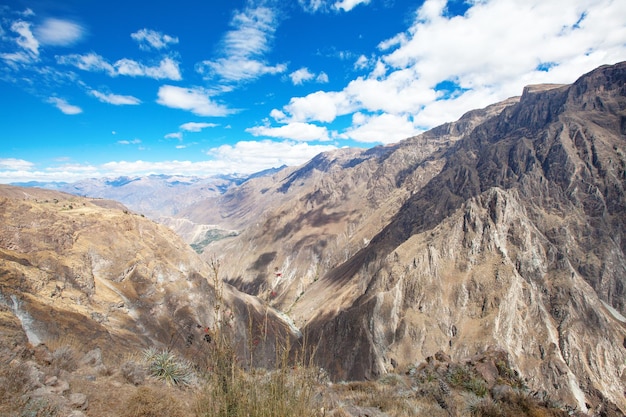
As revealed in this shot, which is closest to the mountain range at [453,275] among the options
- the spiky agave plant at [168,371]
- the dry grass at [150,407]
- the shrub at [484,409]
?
the spiky agave plant at [168,371]

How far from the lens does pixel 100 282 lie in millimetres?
50594

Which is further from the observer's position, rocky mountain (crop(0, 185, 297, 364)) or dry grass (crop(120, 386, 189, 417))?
rocky mountain (crop(0, 185, 297, 364))

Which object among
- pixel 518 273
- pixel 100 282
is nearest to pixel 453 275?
pixel 518 273

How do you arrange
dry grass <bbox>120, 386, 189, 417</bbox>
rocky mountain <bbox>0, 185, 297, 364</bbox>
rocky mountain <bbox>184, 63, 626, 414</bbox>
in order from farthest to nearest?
rocky mountain <bbox>184, 63, 626, 414</bbox> → rocky mountain <bbox>0, 185, 297, 364</bbox> → dry grass <bbox>120, 386, 189, 417</bbox>

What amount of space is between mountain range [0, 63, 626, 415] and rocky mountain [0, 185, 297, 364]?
268 millimetres

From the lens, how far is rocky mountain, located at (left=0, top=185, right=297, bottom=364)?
30.7m

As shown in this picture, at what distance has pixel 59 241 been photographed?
47750mm

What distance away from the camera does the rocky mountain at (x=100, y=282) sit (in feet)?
101

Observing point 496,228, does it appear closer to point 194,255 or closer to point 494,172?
point 494,172

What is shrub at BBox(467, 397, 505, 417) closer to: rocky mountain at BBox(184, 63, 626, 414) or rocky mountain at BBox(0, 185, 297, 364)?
rocky mountain at BBox(0, 185, 297, 364)

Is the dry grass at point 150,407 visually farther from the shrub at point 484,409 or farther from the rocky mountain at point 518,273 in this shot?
the rocky mountain at point 518,273

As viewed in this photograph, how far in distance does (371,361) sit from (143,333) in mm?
48126

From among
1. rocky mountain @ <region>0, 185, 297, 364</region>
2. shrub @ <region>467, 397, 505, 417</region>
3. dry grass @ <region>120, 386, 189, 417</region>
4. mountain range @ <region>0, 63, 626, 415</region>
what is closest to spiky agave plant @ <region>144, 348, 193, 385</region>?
dry grass @ <region>120, 386, 189, 417</region>

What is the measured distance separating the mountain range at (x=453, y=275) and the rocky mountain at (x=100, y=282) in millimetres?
268
